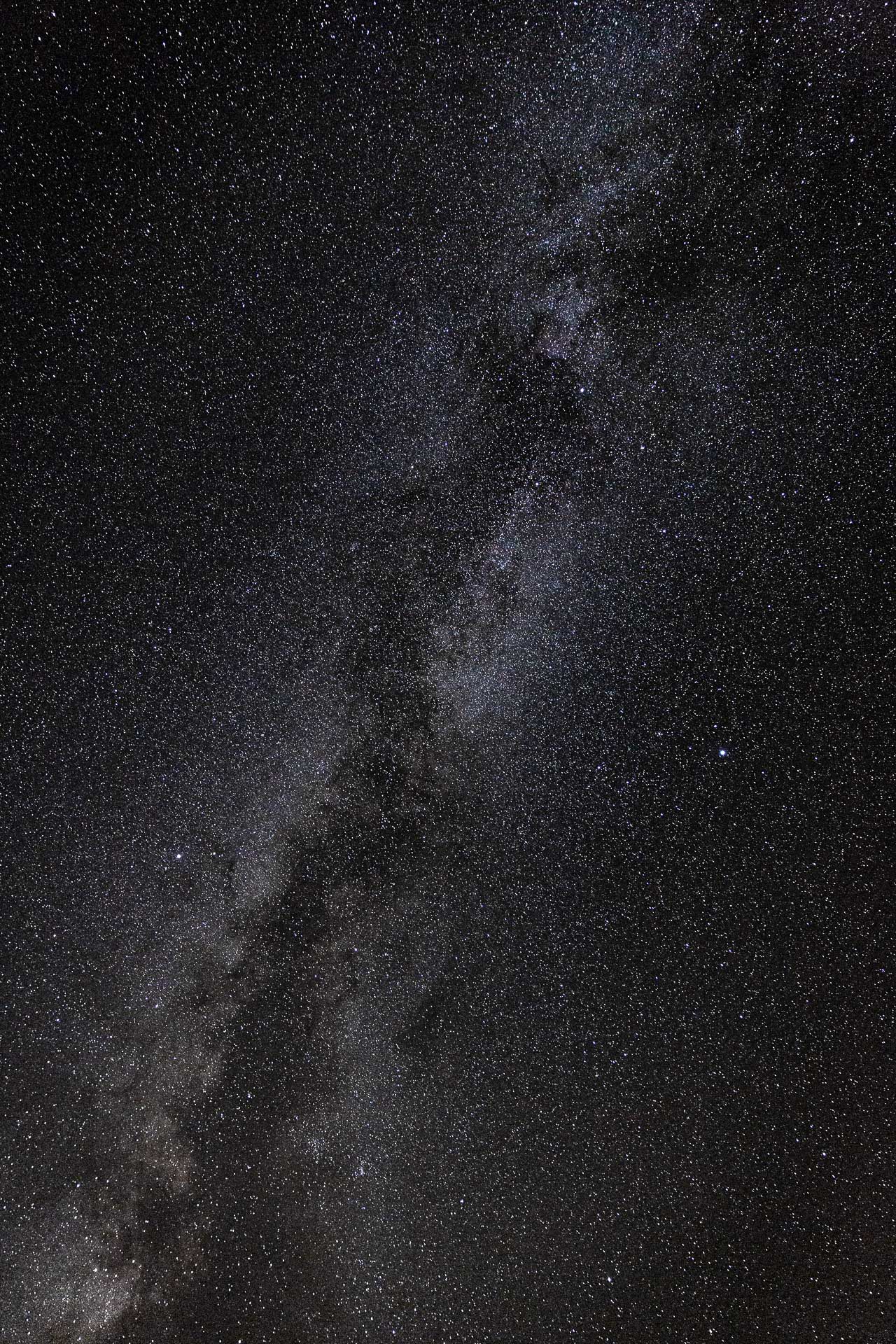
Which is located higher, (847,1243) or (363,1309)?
(363,1309)

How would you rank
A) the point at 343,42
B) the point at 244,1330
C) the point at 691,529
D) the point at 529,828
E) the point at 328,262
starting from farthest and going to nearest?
1. the point at 244,1330
2. the point at 529,828
3. the point at 691,529
4. the point at 328,262
5. the point at 343,42

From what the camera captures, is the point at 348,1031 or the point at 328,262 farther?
the point at 348,1031

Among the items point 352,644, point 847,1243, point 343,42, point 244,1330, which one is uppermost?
point 343,42

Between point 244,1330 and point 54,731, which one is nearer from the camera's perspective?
point 54,731

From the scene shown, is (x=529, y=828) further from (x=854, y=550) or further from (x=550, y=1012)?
(x=854, y=550)

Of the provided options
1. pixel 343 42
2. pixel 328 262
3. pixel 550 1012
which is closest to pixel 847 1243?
pixel 550 1012

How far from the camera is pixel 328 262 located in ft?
4.16

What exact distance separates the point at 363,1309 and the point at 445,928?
1.11 m

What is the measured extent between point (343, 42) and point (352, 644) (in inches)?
46.0

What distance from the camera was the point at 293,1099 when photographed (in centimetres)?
160

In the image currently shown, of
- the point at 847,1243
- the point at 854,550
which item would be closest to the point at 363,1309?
the point at 847,1243

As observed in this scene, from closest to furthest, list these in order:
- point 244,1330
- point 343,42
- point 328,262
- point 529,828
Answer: point 343,42 → point 328,262 → point 529,828 → point 244,1330

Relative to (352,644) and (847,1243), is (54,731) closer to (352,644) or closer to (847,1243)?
(352,644)

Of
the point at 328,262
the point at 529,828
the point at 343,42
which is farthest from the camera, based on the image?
the point at 529,828
